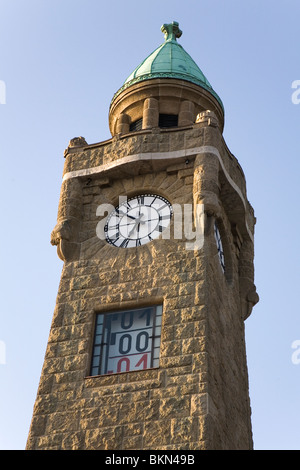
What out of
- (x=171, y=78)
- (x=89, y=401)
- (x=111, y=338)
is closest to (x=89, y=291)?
(x=111, y=338)

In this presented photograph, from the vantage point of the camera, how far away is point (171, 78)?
27.9m

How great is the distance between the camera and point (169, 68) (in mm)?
28359

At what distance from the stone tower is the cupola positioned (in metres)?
0.04

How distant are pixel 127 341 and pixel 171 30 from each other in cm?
1338

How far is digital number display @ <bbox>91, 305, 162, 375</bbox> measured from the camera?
21.7 metres

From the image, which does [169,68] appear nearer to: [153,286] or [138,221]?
[138,221]

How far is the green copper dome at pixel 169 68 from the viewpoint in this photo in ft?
92.3

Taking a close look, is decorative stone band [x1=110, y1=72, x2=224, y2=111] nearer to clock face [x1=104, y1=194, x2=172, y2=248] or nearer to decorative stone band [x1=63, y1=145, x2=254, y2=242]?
decorative stone band [x1=63, y1=145, x2=254, y2=242]

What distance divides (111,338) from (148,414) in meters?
2.58

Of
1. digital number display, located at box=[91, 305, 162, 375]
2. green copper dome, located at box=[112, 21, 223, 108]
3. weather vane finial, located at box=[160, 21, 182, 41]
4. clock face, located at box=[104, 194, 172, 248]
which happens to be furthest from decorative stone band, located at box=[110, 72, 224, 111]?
digital number display, located at box=[91, 305, 162, 375]

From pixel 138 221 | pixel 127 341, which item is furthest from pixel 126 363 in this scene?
pixel 138 221

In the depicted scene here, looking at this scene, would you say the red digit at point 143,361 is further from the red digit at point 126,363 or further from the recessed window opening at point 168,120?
the recessed window opening at point 168,120

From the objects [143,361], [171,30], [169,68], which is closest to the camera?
[143,361]
